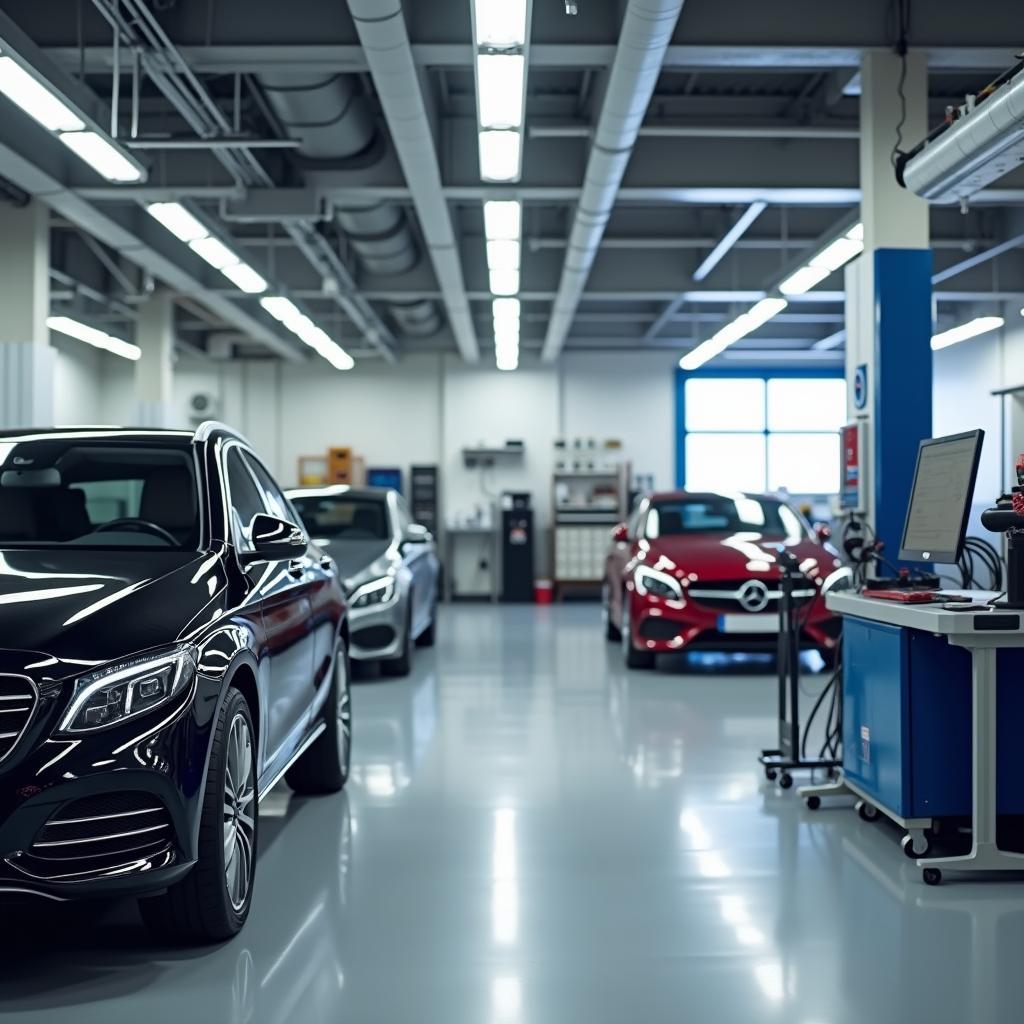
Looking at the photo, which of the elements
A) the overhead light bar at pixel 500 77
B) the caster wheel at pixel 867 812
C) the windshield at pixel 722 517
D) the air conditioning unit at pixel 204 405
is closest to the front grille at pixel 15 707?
the caster wheel at pixel 867 812

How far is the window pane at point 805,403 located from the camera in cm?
1791

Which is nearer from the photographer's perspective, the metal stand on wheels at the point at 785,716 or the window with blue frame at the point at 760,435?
the metal stand on wheels at the point at 785,716

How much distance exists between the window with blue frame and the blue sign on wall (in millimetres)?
11026

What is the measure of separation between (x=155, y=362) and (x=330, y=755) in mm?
9830

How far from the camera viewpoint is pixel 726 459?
17.8 meters

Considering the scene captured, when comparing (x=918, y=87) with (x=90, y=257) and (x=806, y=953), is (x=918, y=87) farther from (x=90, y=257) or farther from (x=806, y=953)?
(x=90, y=257)

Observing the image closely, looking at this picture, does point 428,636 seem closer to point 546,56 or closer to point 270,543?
point 546,56

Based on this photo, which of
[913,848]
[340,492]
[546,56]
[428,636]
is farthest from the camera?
[428,636]

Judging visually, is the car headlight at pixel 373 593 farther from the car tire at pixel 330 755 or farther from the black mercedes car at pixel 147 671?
the black mercedes car at pixel 147 671

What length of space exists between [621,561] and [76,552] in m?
6.21

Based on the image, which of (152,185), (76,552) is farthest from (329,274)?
(76,552)

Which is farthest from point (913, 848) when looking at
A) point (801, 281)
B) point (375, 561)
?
point (801, 281)

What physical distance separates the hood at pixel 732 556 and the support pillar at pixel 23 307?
4.84 meters

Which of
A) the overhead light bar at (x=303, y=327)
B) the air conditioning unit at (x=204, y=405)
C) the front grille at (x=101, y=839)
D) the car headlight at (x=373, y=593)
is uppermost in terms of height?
the overhead light bar at (x=303, y=327)
